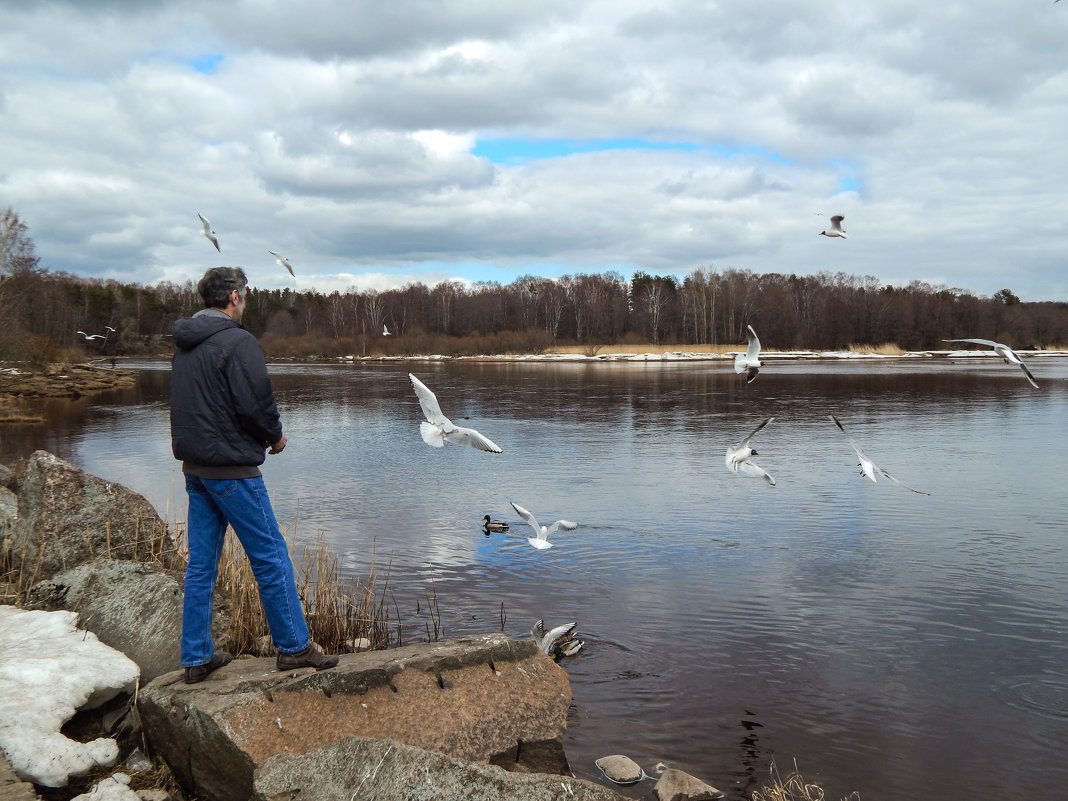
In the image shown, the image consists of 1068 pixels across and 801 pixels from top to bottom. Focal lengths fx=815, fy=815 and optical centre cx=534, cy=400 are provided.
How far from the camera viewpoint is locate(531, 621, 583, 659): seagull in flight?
25.8 feet

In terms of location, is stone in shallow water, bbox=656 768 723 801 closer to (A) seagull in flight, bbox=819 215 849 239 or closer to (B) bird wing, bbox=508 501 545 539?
(B) bird wing, bbox=508 501 545 539

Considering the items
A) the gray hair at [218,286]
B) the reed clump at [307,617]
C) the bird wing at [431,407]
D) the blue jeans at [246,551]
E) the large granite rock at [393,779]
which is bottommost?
the reed clump at [307,617]

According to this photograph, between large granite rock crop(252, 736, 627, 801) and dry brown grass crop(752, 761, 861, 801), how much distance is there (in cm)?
203

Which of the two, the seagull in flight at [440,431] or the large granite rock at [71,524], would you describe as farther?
the large granite rock at [71,524]

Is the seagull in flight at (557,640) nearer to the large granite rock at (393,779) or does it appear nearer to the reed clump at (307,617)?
the reed clump at (307,617)

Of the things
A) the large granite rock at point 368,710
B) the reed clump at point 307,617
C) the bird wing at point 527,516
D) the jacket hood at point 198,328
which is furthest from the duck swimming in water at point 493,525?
the jacket hood at point 198,328

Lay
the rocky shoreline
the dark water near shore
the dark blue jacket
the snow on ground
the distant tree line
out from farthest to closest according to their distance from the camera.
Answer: the distant tree line
the dark water near shore
the dark blue jacket
the snow on ground
the rocky shoreline

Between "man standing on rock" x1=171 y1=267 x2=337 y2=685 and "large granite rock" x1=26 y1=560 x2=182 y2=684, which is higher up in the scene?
"man standing on rock" x1=171 y1=267 x2=337 y2=685

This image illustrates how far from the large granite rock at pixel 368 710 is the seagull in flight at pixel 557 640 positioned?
1683mm

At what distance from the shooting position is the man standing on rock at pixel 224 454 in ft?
15.7

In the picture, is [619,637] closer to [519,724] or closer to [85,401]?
[519,724]

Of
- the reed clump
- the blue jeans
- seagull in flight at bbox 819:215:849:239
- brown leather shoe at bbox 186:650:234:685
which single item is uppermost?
seagull in flight at bbox 819:215:849:239

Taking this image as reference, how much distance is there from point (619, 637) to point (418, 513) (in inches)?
265

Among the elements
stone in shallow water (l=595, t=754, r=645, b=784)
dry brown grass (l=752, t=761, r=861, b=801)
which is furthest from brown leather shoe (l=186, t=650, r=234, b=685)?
dry brown grass (l=752, t=761, r=861, b=801)
